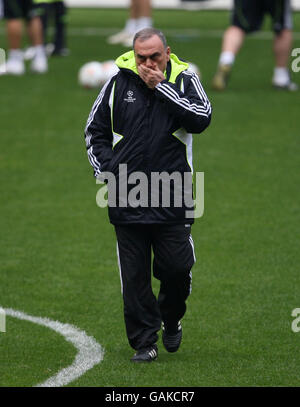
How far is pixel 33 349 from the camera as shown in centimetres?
656

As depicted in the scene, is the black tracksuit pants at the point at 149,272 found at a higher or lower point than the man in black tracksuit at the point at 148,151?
lower

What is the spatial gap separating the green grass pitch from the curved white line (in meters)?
0.06

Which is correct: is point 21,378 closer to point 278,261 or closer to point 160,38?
point 160,38

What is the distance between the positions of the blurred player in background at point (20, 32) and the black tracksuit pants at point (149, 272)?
949 cm

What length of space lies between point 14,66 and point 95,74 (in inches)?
71.3

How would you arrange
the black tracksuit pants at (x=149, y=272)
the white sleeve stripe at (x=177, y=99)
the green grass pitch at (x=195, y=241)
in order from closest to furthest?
the white sleeve stripe at (x=177, y=99), the black tracksuit pants at (x=149, y=272), the green grass pitch at (x=195, y=241)

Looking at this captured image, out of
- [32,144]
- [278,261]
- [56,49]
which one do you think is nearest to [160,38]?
[278,261]

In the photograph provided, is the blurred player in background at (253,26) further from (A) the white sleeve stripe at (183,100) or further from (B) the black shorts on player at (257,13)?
(A) the white sleeve stripe at (183,100)

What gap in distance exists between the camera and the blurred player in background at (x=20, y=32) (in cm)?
1516

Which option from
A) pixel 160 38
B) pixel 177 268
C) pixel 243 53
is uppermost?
pixel 160 38

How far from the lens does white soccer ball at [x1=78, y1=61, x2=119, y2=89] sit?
14.4 meters

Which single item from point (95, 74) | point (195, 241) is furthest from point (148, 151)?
point (95, 74)

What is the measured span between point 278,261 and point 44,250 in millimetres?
1898

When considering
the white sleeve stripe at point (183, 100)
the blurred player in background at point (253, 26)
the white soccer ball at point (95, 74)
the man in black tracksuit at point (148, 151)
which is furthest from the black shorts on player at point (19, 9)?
the white sleeve stripe at point (183, 100)
